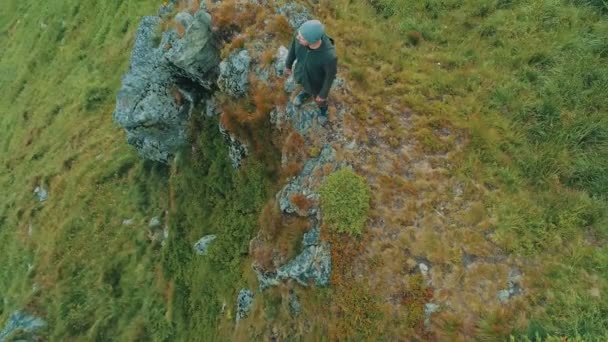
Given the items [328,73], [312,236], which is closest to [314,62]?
[328,73]

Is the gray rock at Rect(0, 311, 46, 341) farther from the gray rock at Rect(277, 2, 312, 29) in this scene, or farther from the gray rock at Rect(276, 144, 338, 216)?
the gray rock at Rect(277, 2, 312, 29)

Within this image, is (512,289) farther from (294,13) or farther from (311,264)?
(294,13)

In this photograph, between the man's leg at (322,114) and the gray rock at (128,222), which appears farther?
the gray rock at (128,222)

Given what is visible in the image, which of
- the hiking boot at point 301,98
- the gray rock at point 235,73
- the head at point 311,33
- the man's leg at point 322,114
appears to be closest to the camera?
the head at point 311,33

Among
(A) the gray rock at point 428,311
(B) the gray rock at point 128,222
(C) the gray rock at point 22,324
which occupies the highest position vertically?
(A) the gray rock at point 428,311

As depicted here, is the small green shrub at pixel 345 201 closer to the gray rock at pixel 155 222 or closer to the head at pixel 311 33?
the head at pixel 311 33

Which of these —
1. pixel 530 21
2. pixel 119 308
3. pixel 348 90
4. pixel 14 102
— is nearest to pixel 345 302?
pixel 348 90

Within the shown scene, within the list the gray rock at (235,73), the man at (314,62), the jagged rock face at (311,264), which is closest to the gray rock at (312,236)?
the jagged rock face at (311,264)
